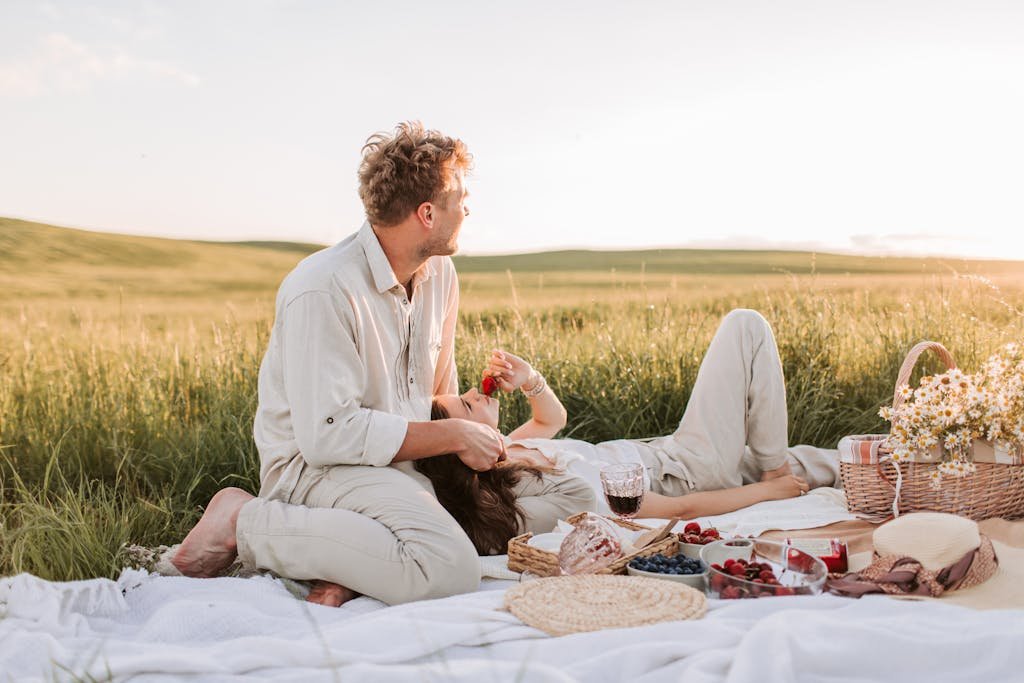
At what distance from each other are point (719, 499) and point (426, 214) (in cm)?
197

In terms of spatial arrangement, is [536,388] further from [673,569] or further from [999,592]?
[999,592]

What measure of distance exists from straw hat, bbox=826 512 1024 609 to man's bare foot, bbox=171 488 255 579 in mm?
2270

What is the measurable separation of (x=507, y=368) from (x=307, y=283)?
1.01 meters

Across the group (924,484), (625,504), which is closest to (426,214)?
(625,504)

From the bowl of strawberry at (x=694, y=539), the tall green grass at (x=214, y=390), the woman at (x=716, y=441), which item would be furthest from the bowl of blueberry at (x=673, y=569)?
the tall green grass at (x=214, y=390)

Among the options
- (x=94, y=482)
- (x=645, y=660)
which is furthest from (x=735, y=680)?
(x=94, y=482)

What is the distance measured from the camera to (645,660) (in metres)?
2.38

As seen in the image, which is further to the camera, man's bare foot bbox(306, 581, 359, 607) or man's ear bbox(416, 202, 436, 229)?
man's ear bbox(416, 202, 436, 229)

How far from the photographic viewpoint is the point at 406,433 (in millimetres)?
3506

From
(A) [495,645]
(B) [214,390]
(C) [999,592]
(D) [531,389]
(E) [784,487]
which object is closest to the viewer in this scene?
(A) [495,645]

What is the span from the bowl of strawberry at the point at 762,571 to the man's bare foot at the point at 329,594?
132 cm

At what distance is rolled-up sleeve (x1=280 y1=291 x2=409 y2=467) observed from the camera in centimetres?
340

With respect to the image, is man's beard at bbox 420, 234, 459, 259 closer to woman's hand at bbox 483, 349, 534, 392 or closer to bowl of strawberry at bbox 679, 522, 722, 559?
woman's hand at bbox 483, 349, 534, 392

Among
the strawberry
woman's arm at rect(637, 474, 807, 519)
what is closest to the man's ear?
woman's arm at rect(637, 474, 807, 519)
